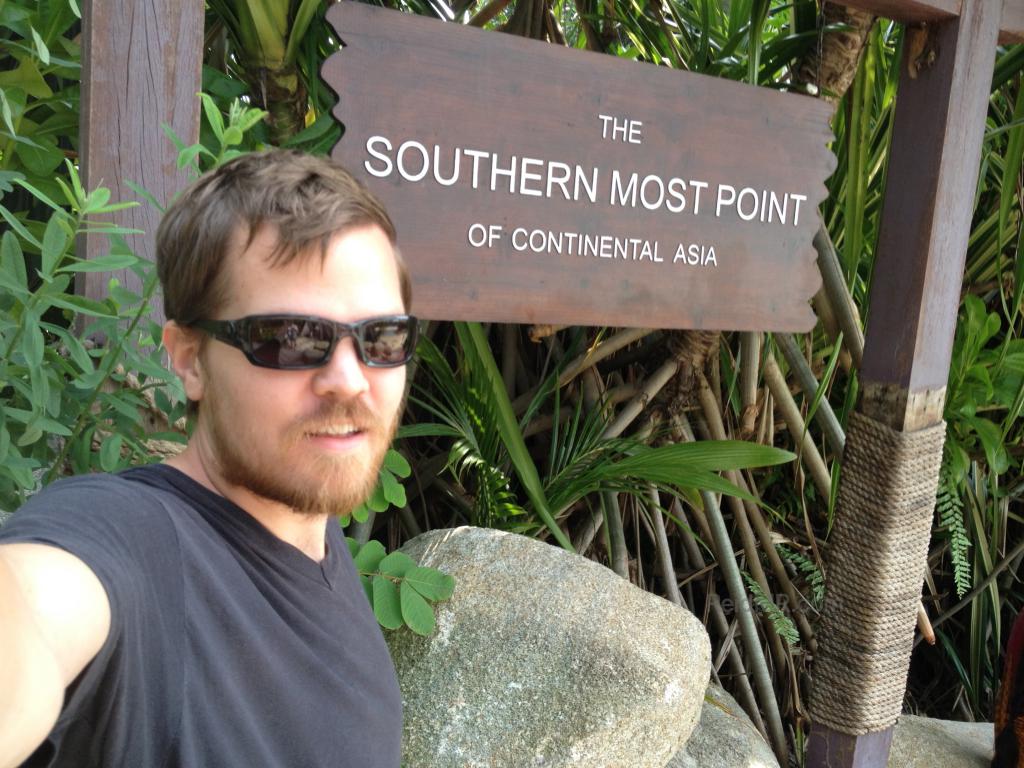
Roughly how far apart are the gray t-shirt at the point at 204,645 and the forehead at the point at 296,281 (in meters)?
0.16

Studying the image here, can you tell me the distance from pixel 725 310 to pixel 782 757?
1.47 metres

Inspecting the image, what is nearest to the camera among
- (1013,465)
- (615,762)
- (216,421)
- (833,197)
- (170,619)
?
(170,619)

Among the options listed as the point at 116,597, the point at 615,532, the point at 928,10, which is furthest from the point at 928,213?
the point at 116,597

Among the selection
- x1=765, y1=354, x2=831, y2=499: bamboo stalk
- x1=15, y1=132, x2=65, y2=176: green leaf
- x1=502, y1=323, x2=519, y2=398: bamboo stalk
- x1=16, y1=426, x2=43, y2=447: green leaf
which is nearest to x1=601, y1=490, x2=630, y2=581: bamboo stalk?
x1=502, y1=323, x2=519, y2=398: bamboo stalk

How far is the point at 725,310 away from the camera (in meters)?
1.61

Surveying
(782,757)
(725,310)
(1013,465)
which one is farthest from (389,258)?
(1013,465)

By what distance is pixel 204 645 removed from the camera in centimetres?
69

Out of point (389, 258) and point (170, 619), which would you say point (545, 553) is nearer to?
point (389, 258)

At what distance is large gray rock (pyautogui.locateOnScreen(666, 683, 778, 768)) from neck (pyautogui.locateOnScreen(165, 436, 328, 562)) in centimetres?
124

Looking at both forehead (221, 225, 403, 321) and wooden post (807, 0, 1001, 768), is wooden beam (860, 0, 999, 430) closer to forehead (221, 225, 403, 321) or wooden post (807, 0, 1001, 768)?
wooden post (807, 0, 1001, 768)

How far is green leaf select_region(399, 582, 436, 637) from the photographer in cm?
139

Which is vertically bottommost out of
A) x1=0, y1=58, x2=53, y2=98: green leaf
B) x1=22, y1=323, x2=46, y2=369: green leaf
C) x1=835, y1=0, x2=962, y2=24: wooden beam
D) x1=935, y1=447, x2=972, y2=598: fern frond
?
x1=935, y1=447, x2=972, y2=598: fern frond

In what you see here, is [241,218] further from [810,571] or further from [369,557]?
[810,571]

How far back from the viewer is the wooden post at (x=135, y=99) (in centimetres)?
110
